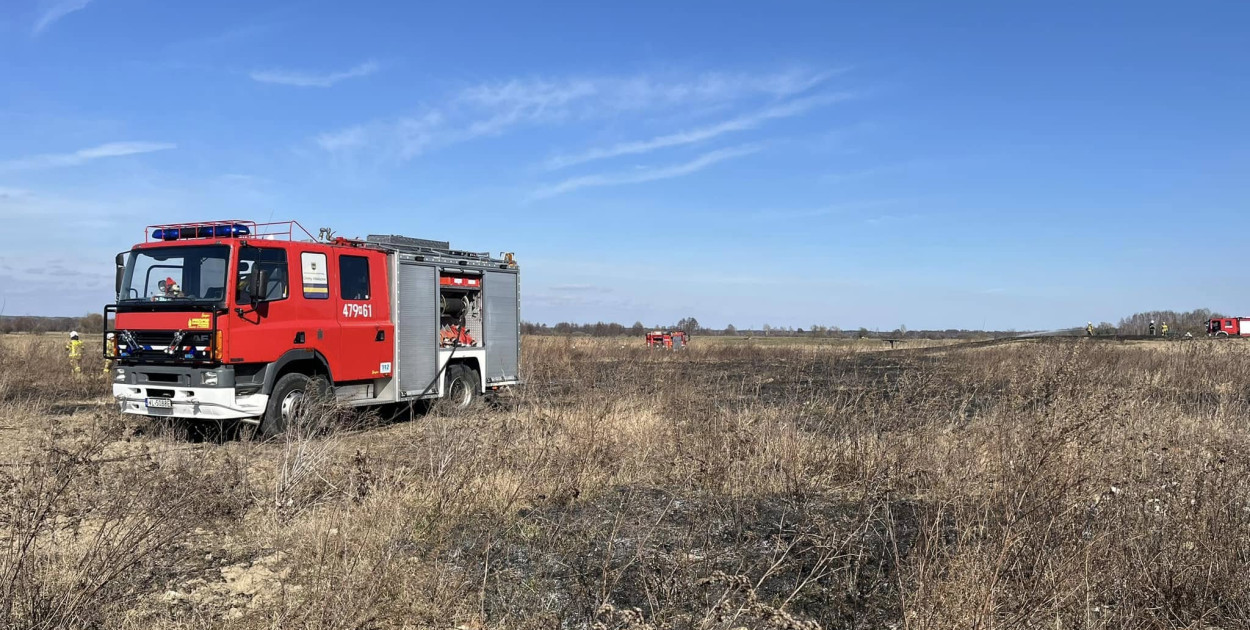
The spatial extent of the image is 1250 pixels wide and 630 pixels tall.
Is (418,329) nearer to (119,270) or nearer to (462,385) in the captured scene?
(462,385)

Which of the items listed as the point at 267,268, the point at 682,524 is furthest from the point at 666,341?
the point at 682,524

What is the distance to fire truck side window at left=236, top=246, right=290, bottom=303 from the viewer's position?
31.4ft

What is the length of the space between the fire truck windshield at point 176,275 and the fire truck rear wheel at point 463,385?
413 centimetres

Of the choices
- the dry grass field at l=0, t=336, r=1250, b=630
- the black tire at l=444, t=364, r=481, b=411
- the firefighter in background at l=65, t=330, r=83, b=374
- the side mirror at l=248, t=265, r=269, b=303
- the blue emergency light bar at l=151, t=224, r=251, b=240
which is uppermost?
the blue emergency light bar at l=151, t=224, r=251, b=240

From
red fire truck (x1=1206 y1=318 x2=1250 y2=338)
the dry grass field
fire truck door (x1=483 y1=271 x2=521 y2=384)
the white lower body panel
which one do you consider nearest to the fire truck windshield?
the white lower body panel

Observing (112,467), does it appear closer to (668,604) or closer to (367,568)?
(367,568)

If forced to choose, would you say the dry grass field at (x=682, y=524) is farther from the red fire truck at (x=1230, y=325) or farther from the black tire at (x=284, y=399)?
the red fire truck at (x=1230, y=325)

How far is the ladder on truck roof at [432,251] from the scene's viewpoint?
11766 millimetres

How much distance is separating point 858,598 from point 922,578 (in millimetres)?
551

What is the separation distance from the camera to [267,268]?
32.6 ft

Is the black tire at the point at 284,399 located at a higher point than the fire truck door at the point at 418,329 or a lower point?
lower

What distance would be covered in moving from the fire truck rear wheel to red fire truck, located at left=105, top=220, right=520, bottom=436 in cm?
59

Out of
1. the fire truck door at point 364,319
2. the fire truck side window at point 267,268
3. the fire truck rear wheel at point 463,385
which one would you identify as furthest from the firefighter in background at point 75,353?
the fire truck side window at point 267,268

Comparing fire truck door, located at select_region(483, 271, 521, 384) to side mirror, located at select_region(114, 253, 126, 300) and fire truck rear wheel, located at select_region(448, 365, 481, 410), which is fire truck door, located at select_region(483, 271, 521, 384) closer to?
fire truck rear wheel, located at select_region(448, 365, 481, 410)
